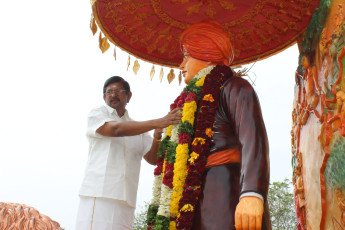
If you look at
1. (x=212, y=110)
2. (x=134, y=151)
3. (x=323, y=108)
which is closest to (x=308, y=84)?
(x=323, y=108)

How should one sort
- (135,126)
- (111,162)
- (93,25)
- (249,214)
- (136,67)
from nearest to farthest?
1. (249,214)
2. (135,126)
3. (93,25)
4. (111,162)
5. (136,67)

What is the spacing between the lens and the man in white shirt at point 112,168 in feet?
12.8

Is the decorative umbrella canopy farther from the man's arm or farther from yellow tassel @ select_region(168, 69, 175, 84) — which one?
the man's arm

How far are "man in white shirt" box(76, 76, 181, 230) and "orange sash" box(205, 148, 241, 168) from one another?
816 mm

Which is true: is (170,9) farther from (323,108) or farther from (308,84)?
(323,108)

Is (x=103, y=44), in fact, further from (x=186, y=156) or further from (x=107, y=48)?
(x=186, y=156)

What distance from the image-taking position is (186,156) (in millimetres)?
2984

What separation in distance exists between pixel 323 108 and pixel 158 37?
7.04 feet

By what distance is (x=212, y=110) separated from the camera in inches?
120

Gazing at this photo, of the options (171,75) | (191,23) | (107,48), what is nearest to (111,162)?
(107,48)

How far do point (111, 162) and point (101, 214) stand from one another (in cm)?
53

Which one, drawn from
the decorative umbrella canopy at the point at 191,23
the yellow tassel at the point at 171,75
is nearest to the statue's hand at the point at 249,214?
the decorative umbrella canopy at the point at 191,23

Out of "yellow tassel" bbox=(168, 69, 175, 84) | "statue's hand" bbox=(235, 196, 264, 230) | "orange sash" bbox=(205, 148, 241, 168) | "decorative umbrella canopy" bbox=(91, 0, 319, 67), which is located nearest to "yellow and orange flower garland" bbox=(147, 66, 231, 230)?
"orange sash" bbox=(205, 148, 241, 168)

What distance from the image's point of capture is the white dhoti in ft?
12.7
